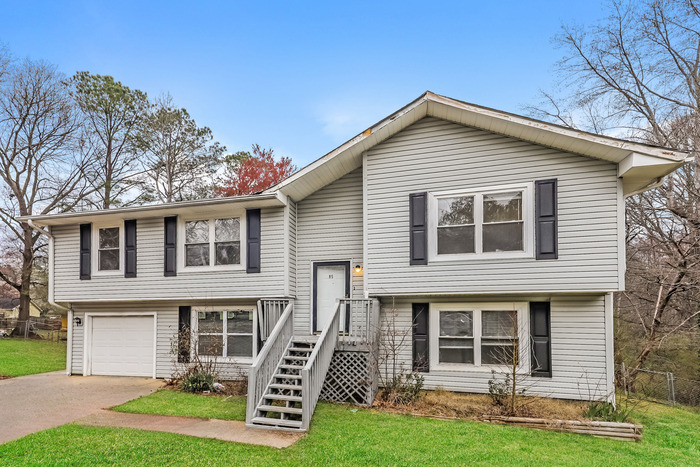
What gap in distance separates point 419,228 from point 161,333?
7617 mm

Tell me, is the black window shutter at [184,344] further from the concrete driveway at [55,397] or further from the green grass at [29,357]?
the green grass at [29,357]

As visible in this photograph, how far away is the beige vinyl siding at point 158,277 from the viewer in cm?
941

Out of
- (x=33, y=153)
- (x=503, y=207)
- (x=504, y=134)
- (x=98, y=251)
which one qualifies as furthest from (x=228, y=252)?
(x=33, y=153)

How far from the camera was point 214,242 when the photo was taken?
988 centimetres

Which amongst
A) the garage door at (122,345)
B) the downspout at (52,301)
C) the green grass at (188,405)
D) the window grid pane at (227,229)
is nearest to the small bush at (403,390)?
the green grass at (188,405)

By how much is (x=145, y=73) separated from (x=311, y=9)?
31.6 feet

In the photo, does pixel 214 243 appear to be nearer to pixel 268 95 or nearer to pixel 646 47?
pixel 646 47

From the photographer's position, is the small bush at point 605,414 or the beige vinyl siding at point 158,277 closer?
the small bush at point 605,414

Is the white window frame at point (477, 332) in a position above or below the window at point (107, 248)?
below

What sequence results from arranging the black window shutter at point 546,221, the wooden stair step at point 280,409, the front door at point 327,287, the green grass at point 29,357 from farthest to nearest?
the green grass at point 29,357
the front door at point 327,287
the black window shutter at point 546,221
the wooden stair step at point 280,409

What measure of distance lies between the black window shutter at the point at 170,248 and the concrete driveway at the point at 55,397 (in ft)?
9.41

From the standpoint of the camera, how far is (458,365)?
8398mm

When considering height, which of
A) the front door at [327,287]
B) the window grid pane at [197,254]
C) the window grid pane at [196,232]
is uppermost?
the window grid pane at [196,232]

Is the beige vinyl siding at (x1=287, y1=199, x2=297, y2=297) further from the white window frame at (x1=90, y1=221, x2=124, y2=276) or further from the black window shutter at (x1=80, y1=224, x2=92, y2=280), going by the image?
the black window shutter at (x1=80, y1=224, x2=92, y2=280)
